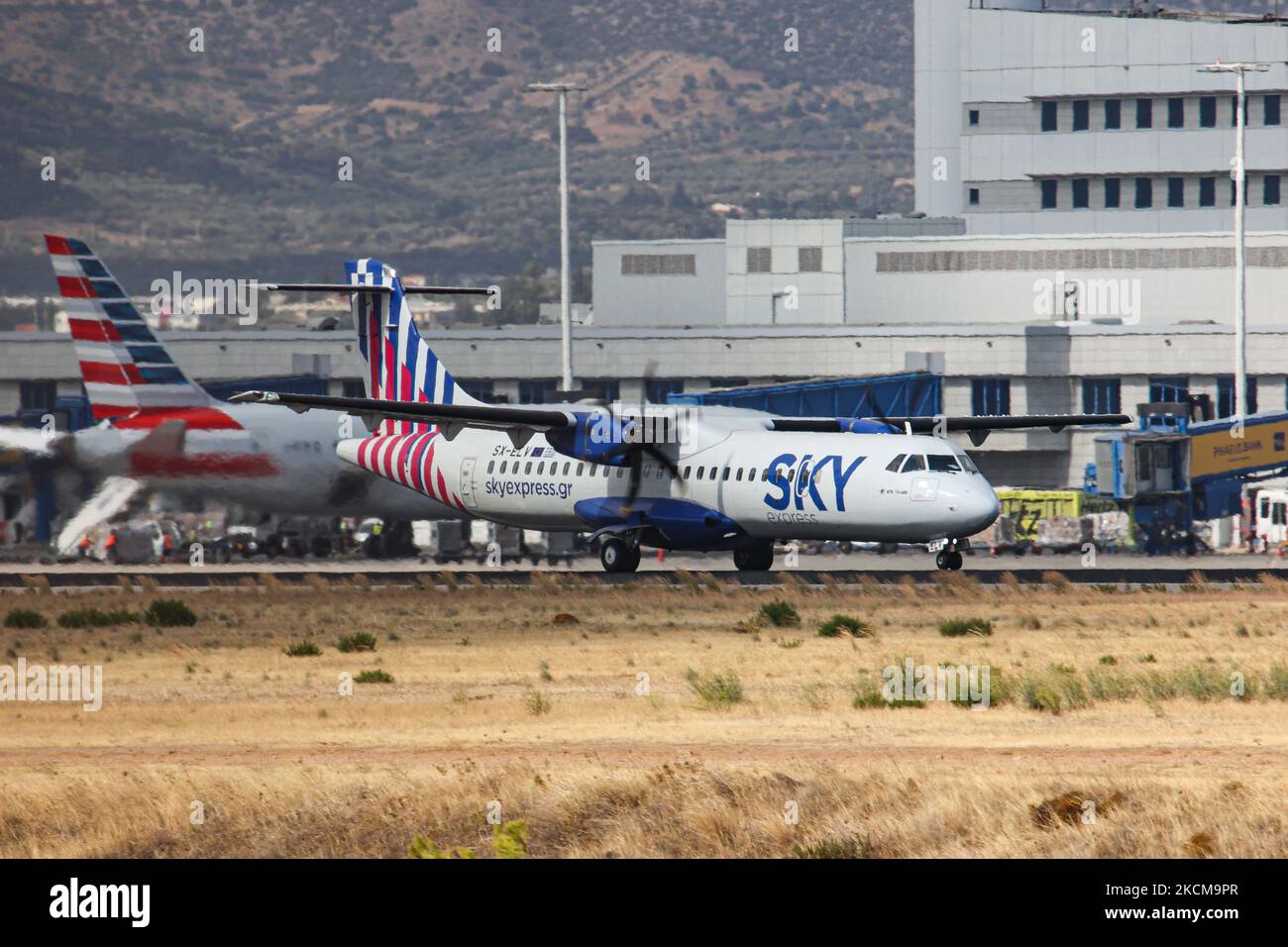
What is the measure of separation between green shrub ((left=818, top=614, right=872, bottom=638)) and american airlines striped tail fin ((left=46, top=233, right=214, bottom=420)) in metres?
26.8

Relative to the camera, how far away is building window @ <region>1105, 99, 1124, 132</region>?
10806 centimetres

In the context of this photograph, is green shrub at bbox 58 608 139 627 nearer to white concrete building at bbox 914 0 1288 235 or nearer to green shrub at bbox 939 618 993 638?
green shrub at bbox 939 618 993 638

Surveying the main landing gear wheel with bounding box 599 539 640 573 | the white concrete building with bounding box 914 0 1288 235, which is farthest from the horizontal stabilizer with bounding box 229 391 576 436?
the white concrete building with bounding box 914 0 1288 235

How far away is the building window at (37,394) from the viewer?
83500 millimetres

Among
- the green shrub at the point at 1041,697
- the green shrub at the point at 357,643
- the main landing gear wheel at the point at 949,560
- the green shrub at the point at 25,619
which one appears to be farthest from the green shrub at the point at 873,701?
the green shrub at the point at 25,619

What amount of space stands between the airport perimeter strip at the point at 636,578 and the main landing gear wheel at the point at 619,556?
0.36 meters

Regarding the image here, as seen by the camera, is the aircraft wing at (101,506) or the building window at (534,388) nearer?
the aircraft wing at (101,506)

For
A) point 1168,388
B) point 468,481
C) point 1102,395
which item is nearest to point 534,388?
point 1102,395

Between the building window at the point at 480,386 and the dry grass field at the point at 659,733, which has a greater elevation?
the building window at the point at 480,386

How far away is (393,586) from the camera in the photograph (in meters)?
50.3

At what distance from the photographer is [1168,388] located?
273ft

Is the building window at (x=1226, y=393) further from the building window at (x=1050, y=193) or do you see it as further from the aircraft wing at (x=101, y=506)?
the aircraft wing at (x=101, y=506)
